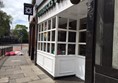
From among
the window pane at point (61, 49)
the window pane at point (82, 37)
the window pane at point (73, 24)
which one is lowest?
the window pane at point (61, 49)

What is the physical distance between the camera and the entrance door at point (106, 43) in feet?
6.59

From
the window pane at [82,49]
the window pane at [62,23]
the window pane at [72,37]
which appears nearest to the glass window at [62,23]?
the window pane at [62,23]

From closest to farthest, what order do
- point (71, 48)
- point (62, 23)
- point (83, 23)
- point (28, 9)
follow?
point (83, 23) < point (62, 23) < point (71, 48) < point (28, 9)

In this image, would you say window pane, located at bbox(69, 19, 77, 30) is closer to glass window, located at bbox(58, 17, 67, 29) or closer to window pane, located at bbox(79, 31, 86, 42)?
glass window, located at bbox(58, 17, 67, 29)

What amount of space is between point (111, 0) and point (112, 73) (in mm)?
1078

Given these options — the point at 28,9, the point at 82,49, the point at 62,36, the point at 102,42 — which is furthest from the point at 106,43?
the point at 28,9

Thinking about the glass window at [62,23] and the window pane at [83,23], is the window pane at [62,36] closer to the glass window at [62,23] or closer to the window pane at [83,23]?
the glass window at [62,23]

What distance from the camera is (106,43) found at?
2162 millimetres

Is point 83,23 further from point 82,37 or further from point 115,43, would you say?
point 115,43

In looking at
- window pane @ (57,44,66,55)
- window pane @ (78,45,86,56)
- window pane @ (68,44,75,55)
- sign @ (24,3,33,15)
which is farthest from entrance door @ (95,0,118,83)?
sign @ (24,3,33,15)

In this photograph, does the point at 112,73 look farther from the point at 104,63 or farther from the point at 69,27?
the point at 69,27

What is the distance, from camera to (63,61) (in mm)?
5867

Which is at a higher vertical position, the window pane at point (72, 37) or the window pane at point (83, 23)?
the window pane at point (83, 23)

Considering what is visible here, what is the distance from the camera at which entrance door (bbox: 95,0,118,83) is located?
2009 millimetres
